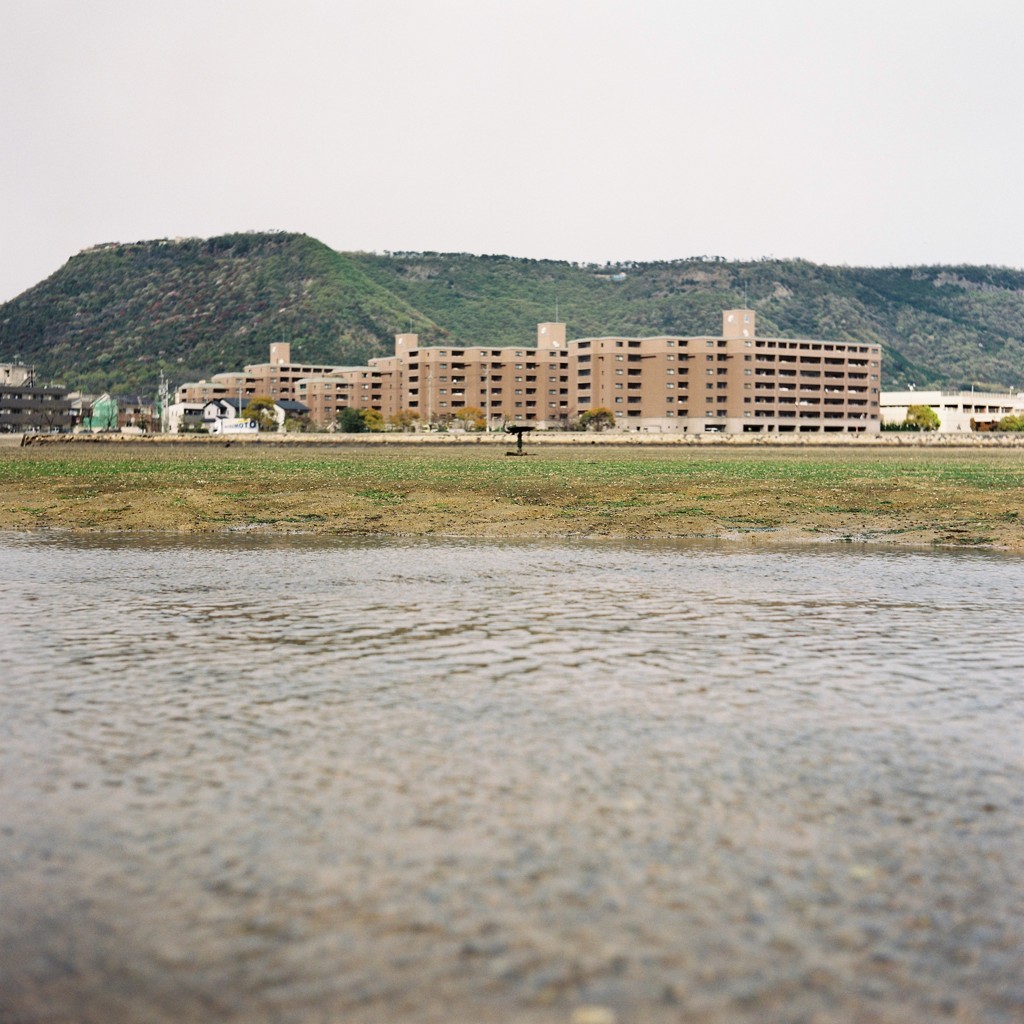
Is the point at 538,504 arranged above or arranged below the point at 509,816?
above

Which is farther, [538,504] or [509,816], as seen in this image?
[538,504]

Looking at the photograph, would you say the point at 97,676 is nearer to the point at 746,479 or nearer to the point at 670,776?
the point at 670,776

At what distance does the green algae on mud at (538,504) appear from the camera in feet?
105

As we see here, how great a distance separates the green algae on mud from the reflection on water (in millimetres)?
14668

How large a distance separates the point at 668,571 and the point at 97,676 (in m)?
13.0

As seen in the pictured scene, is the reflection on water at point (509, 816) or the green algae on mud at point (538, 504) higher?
the green algae on mud at point (538, 504)

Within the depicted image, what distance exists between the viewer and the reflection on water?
5773 millimetres

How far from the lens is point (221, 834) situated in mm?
7836

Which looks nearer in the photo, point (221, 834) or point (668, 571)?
point (221, 834)

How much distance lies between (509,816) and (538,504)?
30.2m

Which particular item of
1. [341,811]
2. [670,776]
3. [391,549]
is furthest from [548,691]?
[391,549]

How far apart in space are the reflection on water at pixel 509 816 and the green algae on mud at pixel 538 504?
14668 millimetres

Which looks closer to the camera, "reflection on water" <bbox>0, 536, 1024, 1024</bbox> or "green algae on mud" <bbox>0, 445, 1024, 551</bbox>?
"reflection on water" <bbox>0, 536, 1024, 1024</bbox>

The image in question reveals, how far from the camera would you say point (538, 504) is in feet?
126
